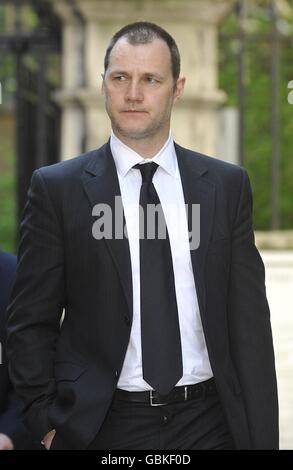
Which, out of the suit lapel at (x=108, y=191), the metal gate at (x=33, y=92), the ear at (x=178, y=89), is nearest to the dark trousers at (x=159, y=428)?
the suit lapel at (x=108, y=191)

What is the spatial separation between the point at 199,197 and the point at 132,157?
20 centimetres

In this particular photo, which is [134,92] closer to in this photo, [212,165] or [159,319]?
[212,165]

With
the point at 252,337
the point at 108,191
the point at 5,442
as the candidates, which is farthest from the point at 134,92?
the point at 5,442

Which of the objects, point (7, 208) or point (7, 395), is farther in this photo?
point (7, 208)

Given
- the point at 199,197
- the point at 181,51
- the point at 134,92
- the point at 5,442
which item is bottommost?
the point at 5,442

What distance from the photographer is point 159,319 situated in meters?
2.98

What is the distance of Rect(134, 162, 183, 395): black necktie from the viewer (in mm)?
2951

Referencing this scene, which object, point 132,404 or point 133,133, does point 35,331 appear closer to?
point 132,404

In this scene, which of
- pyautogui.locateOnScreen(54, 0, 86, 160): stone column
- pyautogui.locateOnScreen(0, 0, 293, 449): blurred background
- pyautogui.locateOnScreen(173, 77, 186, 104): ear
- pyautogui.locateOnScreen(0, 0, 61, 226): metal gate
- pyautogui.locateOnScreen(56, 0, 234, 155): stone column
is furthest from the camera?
pyautogui.locateOnScreen(0, 0, 61, 226): metal gate

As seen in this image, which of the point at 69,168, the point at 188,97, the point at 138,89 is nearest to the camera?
the point at 138,89

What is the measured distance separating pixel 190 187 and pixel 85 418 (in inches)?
25.7

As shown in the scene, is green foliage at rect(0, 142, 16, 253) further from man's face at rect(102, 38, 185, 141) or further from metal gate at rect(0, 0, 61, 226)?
man's face at rect(102, 38, 185, 141)

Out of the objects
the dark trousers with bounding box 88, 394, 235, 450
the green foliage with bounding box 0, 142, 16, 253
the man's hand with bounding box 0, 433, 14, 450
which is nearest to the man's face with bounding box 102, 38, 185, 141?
Result: the dark trousers with bounding box 88, 394, 235, 450

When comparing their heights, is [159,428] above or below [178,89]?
below
